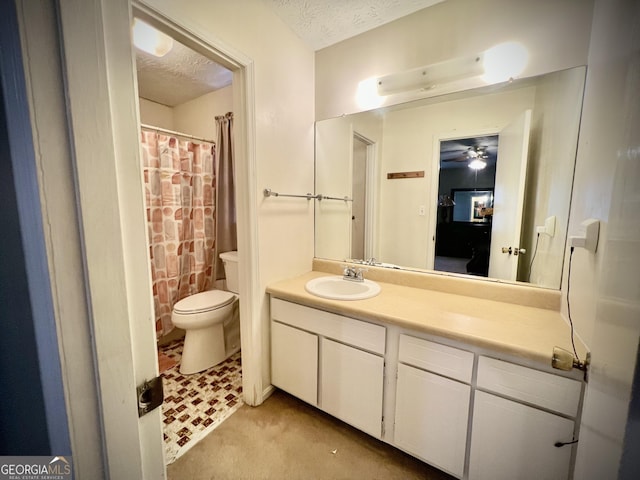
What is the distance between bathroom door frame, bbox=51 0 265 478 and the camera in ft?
1.12

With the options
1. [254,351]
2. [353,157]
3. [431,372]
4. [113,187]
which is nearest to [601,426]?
[431,372]

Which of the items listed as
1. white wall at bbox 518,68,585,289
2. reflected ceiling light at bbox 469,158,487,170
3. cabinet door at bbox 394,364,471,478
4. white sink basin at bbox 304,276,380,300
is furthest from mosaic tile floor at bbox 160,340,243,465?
reflected ceiling light at bbox 469,158,487,170

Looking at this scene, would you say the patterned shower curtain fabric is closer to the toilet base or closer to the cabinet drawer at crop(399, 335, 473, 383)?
the toilet base

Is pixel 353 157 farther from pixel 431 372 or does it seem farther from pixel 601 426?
pixel 601 426

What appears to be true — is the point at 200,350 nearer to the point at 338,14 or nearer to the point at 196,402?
the point at 196,402

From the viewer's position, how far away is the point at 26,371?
0.31 meters

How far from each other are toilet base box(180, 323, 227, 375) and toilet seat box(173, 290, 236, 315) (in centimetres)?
18

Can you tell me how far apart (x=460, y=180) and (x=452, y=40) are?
0.78m

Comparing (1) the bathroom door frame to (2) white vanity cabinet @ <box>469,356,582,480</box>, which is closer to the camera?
(1) the bathroom door frame

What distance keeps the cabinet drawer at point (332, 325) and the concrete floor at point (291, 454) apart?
1.92ft

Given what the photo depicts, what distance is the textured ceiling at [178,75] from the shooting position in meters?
1.90

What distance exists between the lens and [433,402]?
45.3 inches

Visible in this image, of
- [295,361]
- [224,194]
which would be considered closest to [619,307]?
[295,361]

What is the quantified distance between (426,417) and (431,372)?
9.0 inches
